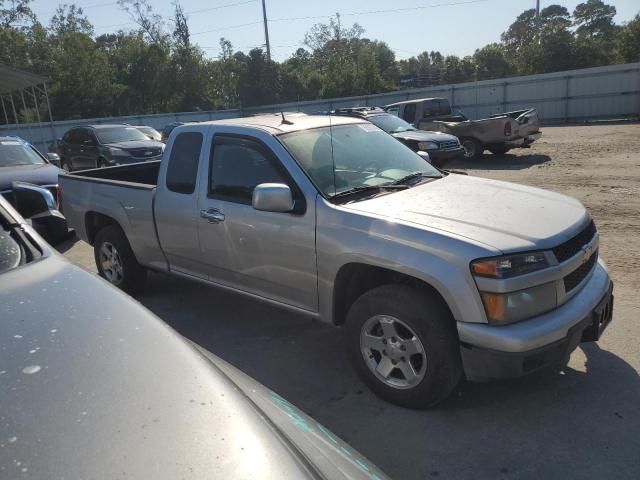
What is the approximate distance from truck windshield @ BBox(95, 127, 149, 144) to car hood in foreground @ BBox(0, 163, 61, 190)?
21.2ft

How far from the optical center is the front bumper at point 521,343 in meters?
2.77

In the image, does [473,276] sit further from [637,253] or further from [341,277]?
[637,253]

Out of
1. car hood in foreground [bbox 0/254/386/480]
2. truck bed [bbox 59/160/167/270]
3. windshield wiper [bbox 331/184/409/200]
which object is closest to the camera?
car hood in foreground [bbox 0/254/386/480]

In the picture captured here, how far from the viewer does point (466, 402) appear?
3.33m

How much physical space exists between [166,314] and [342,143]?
2472 millimetres

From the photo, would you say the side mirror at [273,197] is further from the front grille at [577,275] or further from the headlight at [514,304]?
the front grille at [577,275]

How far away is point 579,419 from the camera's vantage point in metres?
3.08

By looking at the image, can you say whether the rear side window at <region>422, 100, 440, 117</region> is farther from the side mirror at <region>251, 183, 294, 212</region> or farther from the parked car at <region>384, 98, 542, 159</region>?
the side mirror at <region>251, 183, 294, 212</region>

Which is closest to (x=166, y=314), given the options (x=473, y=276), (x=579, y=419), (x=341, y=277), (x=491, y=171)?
(x=341, y=277)

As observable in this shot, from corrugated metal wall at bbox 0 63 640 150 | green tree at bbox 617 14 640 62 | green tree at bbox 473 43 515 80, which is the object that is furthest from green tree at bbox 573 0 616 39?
corrugated metal wall at bbox 0 63 640 150

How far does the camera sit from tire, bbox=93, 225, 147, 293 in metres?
5.49

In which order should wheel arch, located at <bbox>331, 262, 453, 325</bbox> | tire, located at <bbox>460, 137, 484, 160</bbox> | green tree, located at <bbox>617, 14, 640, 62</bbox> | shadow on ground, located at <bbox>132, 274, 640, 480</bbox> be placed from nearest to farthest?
shadow on ground, located at <bbox>132, 274, 640, 480</bbox>
wheel arch, located at <bbox>331, 262, 453, 325</bbox>
tire, located at <bbox>460, 137, 484, 160</bbox>
green tree, located at <bbox>617, 14, 640, 62</bbox>

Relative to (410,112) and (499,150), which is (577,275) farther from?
(410,112)

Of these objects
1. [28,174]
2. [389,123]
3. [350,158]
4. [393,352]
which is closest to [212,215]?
[350,158]
